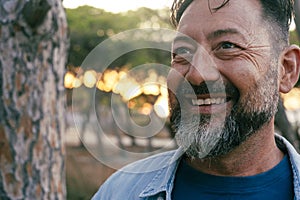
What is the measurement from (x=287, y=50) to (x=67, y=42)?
0.92 m


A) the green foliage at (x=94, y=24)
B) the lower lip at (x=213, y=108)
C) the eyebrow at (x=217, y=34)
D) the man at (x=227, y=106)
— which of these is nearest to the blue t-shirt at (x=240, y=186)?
the man at (x=227, y=106)

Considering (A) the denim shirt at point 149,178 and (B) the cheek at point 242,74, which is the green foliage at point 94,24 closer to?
(A) the denim shirt at point 149,178

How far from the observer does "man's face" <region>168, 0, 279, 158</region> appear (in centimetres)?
223

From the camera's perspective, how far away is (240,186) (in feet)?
7.46

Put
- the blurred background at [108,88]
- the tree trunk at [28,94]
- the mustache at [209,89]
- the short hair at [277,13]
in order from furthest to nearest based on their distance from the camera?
the blurred background at [108,88] → the tree trunk at [28,94] → the short hair at [277,13] → the mustache at [209,89]

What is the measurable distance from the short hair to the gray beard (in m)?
0.19

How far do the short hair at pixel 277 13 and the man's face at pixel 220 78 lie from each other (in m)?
0.06

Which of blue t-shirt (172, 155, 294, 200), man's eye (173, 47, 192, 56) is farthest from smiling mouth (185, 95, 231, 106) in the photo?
blue t-shirt (172, 155, 294, 200)

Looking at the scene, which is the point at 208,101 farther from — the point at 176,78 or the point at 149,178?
the point at 149,178

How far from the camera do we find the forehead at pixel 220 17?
7.47 feet

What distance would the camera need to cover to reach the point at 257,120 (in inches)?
91.3

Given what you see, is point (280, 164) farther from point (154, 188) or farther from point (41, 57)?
point (41, 57)

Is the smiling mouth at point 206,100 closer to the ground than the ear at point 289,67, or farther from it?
closer to the ground

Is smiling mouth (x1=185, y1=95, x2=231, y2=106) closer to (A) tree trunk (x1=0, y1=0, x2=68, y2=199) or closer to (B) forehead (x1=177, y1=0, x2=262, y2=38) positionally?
(B) forehead (x1=177, y1=0, x2=262, y2=38)
